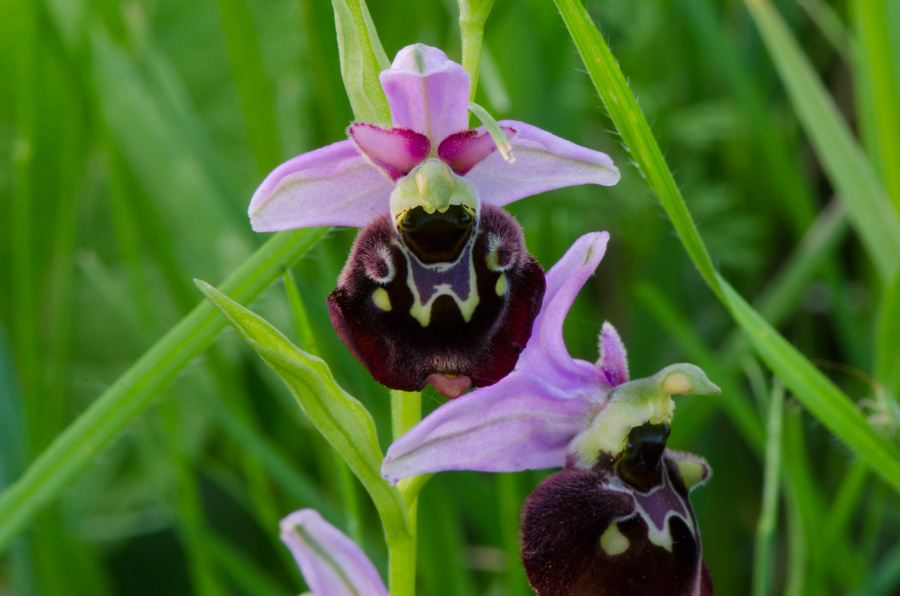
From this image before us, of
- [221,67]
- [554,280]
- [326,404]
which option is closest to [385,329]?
[326,404]

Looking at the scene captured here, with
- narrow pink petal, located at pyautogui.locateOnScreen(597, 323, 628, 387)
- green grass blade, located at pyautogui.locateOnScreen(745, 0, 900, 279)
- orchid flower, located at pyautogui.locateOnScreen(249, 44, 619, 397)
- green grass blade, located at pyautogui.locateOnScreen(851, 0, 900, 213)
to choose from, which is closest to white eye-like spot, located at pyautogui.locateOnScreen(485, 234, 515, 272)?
orchid flower, located at pyautogui.locateOnScreen(249, 44, 619, 397)

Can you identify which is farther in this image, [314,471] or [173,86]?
[314,471]

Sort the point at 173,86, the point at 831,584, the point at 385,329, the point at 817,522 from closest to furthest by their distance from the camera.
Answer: the point at 385,329 → the point at 817,522 → the point at 173,86 → the point at 831,584

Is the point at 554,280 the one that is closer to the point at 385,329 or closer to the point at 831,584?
the point at 385,329

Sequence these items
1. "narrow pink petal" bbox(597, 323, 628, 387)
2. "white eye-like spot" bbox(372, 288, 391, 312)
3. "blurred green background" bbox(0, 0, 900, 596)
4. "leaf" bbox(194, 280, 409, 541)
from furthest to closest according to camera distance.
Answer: "blurred green background" bbox(0, 0, 900, 596)
"narrow pink petal" bbox(597, 323, 628, 387)
"white eye-like spot" bbox(372, 288, 391, 312)
"leaf" bbox(194, 280, 409, 541)

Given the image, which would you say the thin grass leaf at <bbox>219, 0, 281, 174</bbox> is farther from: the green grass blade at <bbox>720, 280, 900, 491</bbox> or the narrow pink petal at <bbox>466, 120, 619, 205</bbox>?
the green grass blade at <bbox>720, 280, 900, 491</bbox>

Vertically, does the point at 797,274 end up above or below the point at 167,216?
below

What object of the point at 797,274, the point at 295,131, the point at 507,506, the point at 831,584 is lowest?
the point at 831,584

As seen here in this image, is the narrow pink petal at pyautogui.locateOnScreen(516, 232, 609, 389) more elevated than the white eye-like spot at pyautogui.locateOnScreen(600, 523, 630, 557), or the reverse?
the narrow pink petal at pyautogui.locateOnScreen(516, 232, 609, 389)
